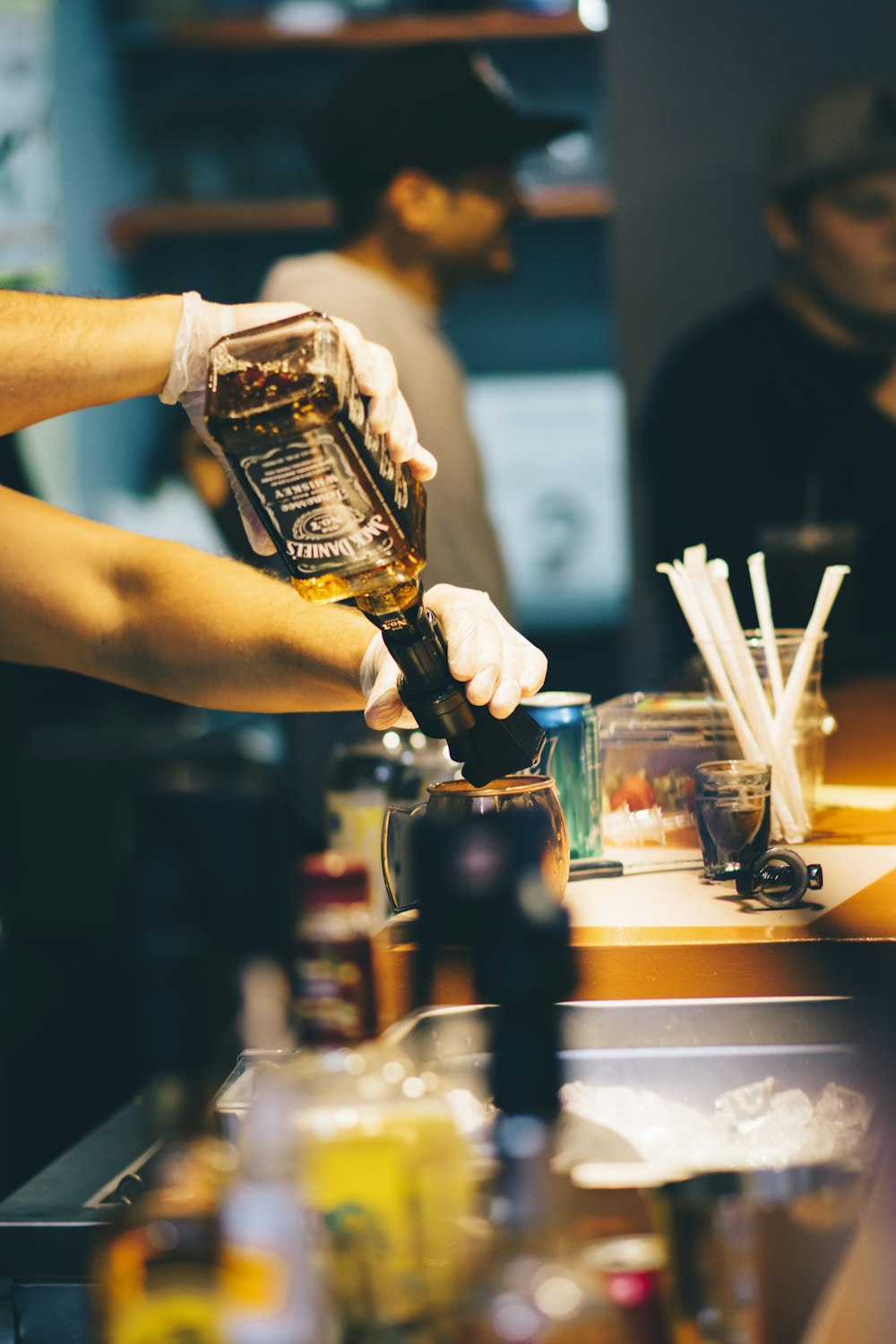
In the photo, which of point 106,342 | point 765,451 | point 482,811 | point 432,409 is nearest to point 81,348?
point 106,342

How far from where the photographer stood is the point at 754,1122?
3.66 feet

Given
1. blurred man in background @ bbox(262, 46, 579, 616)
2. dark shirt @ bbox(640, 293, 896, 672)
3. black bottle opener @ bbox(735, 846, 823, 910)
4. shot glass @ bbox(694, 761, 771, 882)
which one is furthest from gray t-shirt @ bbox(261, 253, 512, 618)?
black bottle opener @ bbox(735, 846, 823, 910)

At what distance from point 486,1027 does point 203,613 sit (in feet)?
2.65

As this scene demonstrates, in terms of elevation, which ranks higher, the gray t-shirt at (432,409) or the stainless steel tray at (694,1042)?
the gray t-shirt at (432,409)

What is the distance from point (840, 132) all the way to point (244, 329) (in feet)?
6.38

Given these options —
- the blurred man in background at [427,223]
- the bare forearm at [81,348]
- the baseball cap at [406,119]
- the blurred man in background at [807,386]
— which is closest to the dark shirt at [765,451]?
the blurred man in background at [807,386]

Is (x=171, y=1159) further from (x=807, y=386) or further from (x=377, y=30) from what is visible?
(x=377, y=30)

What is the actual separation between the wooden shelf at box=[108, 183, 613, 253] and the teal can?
284 centimetres

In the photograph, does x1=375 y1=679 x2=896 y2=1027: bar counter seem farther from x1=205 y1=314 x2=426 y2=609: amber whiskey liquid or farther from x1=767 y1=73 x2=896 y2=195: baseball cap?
x1=767 y1=73 x2=896 y2=195: baseball cap

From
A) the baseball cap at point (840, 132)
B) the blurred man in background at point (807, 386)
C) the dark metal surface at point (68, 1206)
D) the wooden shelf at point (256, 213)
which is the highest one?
the wooden shelf at point (256, 213)

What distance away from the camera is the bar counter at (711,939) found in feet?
3.74

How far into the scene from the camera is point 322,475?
0.89 m

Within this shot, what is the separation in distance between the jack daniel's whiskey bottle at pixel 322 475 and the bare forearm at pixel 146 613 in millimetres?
474

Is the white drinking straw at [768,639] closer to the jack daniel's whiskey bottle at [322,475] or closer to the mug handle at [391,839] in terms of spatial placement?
the mug handle at [391,839]
